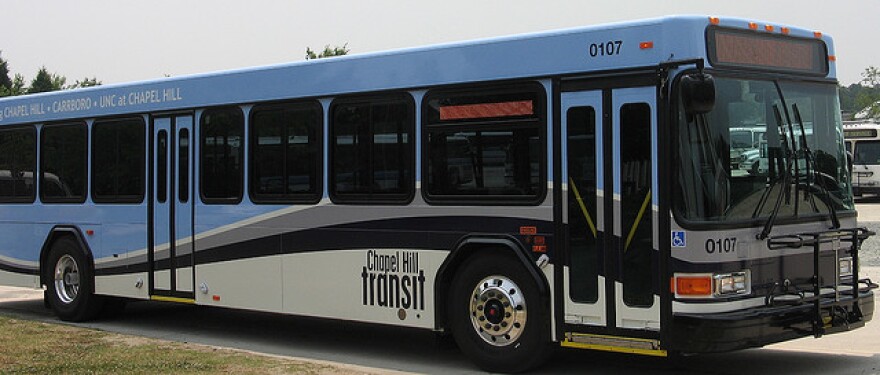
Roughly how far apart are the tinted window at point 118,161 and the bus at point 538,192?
0.70 meters

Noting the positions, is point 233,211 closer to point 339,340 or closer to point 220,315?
point 339,340

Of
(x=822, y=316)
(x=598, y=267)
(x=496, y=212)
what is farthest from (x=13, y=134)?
(x=822, y=316)

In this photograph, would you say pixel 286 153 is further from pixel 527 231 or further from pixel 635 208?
pixel 635 208

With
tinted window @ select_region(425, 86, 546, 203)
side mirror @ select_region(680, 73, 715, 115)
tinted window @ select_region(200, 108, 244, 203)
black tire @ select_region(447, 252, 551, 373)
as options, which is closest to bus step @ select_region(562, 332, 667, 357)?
black tire @ select_region(447, 252, 551, 373)

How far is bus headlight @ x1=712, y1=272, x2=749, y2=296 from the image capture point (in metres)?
8.34

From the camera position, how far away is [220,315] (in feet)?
48.5

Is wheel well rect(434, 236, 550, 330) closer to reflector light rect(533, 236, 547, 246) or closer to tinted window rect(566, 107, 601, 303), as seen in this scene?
reflector light rect(533, 236, 547, 246)

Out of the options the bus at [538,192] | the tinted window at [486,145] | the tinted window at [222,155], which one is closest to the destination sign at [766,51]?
the bus at [538,192]

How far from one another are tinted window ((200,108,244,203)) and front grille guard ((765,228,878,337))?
583 cm

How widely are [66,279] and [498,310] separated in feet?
23.0

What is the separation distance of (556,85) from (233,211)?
440 cm

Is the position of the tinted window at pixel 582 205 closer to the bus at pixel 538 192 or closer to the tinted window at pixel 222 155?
the bus at pixel 538 192

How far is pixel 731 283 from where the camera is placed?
8406 millimetres

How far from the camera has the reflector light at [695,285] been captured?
832 cm
